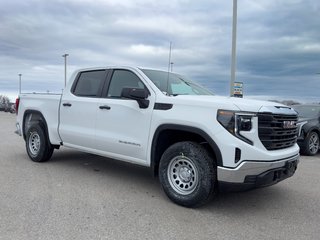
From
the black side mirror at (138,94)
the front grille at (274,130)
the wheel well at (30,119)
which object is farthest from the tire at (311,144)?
the wheel well at (30,119)

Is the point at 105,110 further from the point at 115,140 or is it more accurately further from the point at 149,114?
the point at 149,114

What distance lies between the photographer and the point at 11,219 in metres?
4.26

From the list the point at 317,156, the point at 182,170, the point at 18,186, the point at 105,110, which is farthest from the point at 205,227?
the point at 317,156

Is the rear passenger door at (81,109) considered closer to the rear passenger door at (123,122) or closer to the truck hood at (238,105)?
the rear passenger door at (123,122)

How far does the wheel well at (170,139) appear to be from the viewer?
15.9 feet

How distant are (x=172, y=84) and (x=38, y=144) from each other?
3.71 m

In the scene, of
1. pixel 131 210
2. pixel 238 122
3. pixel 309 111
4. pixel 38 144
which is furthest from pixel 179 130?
pixel 309 111

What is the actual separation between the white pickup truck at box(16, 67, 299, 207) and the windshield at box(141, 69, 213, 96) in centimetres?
2

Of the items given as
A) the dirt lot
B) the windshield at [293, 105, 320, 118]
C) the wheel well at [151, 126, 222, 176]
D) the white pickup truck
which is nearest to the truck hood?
the white pickup truck

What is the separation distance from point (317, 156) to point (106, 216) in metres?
7.58

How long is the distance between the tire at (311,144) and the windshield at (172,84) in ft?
15.7

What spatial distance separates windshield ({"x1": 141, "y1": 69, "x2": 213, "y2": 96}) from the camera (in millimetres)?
5568

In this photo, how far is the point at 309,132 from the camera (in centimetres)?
982

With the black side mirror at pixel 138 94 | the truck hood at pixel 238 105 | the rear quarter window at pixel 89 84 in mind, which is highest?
the rear quarter window at pixel 89 84
